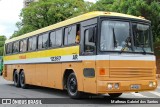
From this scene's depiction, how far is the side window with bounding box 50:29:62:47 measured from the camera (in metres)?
16.3

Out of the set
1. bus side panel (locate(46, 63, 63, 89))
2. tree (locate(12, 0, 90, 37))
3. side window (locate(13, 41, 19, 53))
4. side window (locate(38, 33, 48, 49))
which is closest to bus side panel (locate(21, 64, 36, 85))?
side window (locate(38, 33, 48, 49))

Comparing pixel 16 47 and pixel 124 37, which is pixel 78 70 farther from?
pixel 16 47

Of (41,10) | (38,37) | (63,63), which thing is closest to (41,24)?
(41,10)

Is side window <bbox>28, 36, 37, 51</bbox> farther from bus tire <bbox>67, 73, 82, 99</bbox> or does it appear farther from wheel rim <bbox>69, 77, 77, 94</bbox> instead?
wheel rim <bbox>69, 77, 77, 94</bbox>

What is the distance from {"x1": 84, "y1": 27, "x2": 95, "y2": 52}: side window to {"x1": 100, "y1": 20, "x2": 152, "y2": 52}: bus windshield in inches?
15.1

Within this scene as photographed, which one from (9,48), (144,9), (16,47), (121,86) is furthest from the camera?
(144,9)

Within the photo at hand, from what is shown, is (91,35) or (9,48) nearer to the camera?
(91,35)

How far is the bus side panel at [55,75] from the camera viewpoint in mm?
16094

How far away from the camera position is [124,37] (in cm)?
1347

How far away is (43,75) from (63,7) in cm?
4192

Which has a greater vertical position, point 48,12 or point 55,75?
point 48,12

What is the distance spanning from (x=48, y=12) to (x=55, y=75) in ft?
139

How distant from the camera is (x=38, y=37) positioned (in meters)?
19.3

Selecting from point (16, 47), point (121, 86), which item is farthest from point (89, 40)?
point (16, 47)
